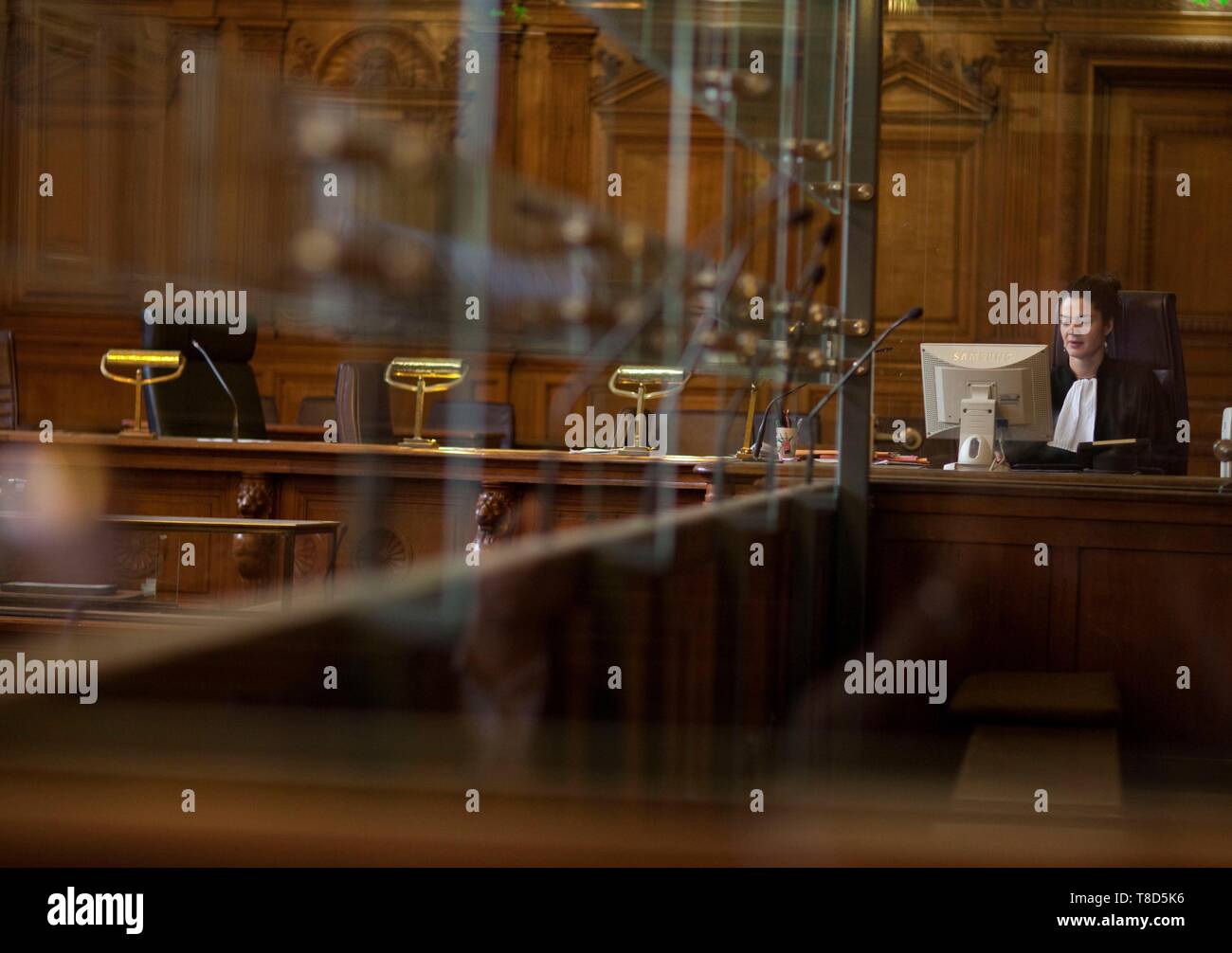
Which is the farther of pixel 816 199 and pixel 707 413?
pixel 707 413

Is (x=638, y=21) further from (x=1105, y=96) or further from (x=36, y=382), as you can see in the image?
(x=36, y=382)

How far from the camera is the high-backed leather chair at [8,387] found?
6312 millimetres

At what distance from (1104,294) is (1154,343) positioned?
0.89 ft

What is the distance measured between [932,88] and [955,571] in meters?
5.01

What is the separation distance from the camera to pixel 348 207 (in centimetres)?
78

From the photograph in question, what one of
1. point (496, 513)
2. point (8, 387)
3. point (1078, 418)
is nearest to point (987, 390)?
point (1078, 418)

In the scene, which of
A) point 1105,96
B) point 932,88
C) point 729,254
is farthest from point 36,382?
point 729,254
